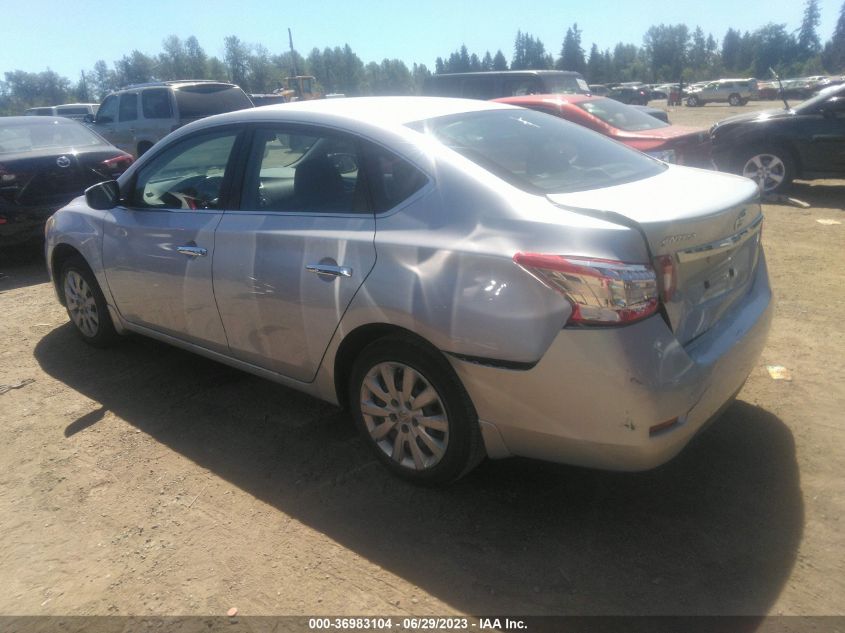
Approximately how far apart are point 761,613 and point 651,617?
1.18ft

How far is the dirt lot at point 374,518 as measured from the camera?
2449 mm

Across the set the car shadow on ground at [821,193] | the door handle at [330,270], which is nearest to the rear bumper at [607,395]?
the door handle at [330,270]

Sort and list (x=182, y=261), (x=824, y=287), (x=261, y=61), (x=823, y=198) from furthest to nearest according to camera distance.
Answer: (x=261, y=61)
(x=823, y=198)
(x=824, y=287)
(x=182, y=261)

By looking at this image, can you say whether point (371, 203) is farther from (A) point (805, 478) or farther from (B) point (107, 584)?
(A) point (805, 478)

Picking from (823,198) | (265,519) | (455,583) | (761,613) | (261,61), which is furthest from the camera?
(261,61)

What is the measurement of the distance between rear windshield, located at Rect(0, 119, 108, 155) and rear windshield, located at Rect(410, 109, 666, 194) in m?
6.39

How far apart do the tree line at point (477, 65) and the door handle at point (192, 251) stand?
84.2m

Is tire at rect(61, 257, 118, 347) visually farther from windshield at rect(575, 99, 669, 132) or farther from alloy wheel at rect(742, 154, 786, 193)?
alloy wheel at rect(742, 154, 786, 193)

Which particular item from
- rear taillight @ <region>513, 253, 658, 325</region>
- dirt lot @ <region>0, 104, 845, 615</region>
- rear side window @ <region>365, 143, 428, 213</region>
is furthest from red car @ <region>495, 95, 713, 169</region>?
rear taillight @ <region>513, 253, 658, 325</region>

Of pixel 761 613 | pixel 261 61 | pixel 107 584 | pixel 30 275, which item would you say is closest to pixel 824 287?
pixel 761 613

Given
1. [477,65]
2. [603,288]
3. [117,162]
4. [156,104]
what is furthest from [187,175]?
[477,65]

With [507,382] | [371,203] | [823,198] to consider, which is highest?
[371,203]

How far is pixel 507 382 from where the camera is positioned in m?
2.51

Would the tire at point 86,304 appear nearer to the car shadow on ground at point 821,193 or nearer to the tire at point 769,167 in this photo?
the tire at point 769,167
